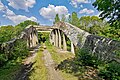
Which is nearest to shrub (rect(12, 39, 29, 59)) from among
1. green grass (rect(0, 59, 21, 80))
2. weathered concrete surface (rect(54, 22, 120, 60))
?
green grass (rect(0, 59, 21, 80))

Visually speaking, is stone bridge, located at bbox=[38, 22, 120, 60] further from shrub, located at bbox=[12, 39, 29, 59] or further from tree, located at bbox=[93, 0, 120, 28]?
shrub, located at bbox=[12, 39, 29, 59]

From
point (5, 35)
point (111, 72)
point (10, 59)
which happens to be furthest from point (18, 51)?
point (111, 72)

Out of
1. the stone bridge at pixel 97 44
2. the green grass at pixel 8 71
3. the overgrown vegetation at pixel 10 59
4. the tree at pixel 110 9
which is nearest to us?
the tree at pixel 110 9

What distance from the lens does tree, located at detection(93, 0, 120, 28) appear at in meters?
8.40

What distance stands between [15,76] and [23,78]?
2.74 feet

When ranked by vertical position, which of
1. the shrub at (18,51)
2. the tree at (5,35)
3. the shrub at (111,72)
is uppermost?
the tree at (5,35)

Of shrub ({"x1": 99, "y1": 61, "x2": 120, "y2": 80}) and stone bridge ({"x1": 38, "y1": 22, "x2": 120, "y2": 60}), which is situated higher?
stone bridge ({"x1": 38, "y1": 22, "x2": 120, "y2": 60})

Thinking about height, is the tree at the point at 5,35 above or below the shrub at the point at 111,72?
above

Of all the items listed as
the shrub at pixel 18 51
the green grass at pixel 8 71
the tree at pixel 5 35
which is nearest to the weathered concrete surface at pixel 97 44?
the shrub at pixel 18 51

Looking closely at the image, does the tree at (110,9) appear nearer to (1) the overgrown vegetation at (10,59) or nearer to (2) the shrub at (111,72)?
(2) the shrub at (111,72)

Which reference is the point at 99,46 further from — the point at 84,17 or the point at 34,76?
the point at 84,17

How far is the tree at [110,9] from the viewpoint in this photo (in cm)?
840

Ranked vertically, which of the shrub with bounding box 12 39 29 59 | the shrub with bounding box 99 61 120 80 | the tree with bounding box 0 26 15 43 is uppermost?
the tree with bounding box 0 26 15 43

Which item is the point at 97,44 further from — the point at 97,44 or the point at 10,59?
the point at 10,59
